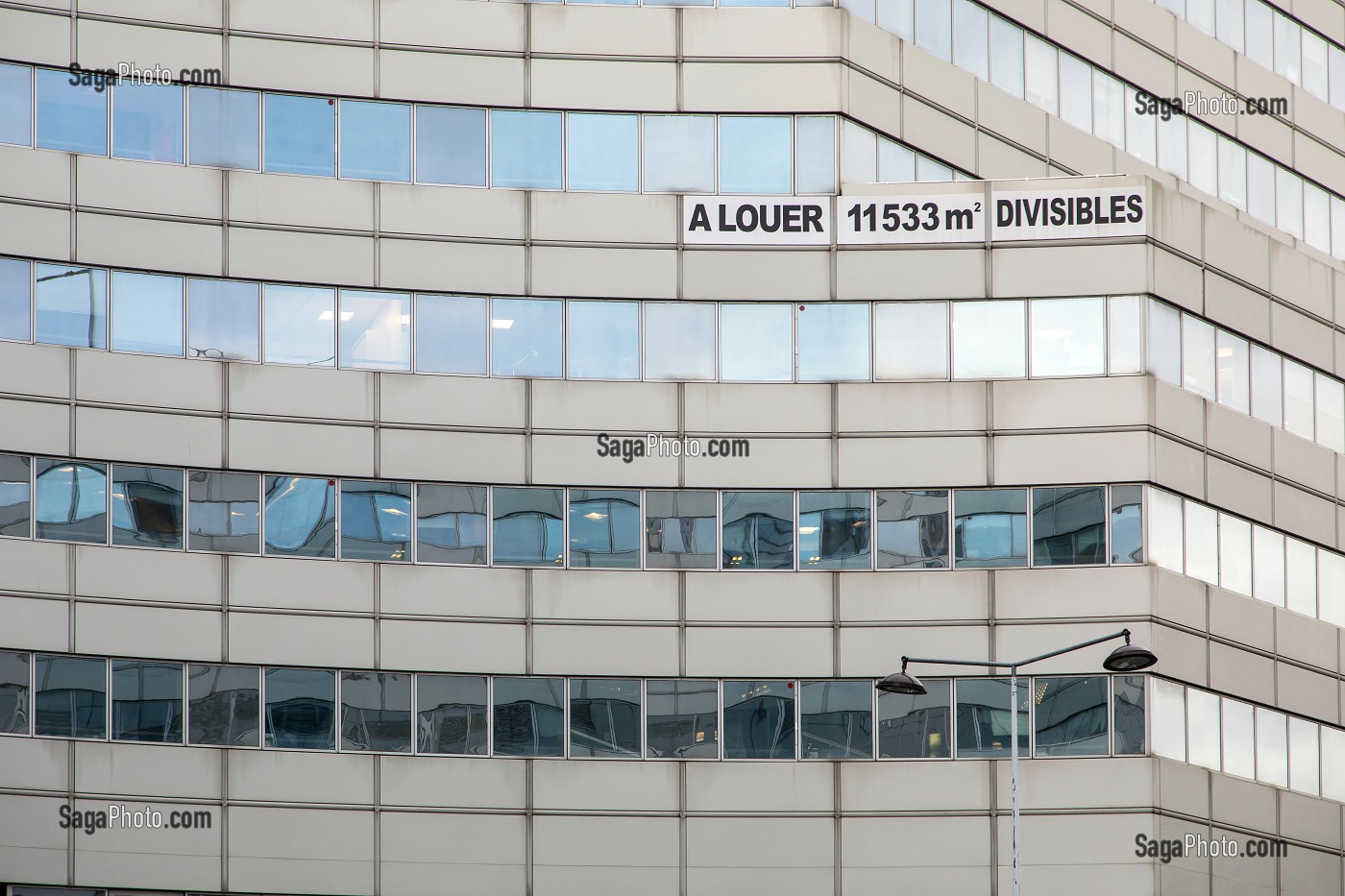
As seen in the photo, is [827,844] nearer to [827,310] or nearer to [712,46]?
[827,310]

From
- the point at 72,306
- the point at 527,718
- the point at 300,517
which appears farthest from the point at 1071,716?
the point at 72,306

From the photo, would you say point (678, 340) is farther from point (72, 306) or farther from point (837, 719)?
point (72, 306)

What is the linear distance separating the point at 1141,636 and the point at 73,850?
17669 mm

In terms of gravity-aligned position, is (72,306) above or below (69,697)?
above

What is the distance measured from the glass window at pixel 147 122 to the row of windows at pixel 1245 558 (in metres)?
17.7

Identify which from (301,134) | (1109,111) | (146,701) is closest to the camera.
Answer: (146,701)

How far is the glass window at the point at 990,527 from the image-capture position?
31.0 m

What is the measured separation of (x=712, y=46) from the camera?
32.2m

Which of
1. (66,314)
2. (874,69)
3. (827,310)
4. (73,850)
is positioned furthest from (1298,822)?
(66,314)

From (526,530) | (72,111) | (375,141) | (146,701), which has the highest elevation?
(72,111)

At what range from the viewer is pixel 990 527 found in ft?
102

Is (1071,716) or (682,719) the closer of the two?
(1071,716)

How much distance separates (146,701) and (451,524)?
5.69 meters

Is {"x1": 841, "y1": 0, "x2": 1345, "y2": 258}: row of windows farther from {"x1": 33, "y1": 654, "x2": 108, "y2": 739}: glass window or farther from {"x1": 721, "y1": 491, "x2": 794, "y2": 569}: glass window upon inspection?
{"x1": 33, "y1": 654, "x2": 108, "y2": 739}: glass window
